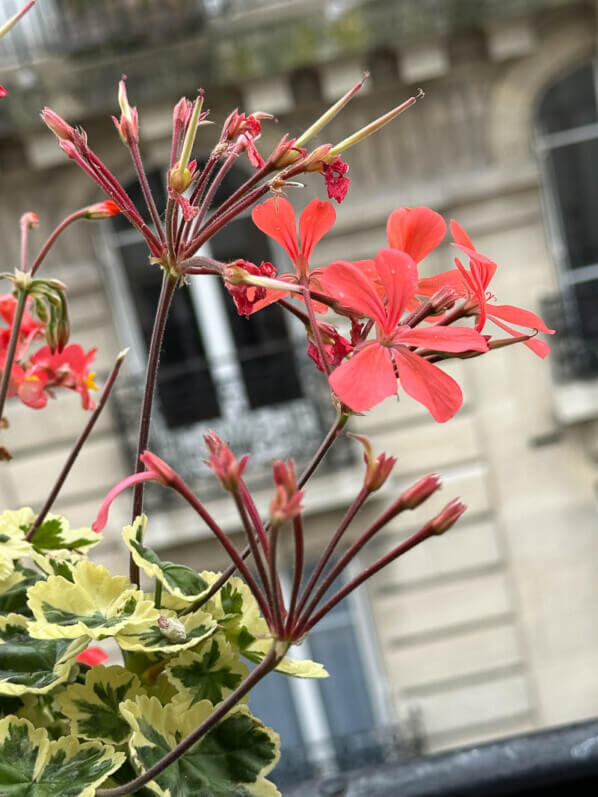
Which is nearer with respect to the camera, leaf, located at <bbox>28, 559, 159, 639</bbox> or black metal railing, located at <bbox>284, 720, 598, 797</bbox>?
leaf, located at <bbox>28, 559, 159, 639</bbox>

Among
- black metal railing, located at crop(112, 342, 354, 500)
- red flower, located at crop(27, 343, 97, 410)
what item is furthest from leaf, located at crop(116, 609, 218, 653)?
black metal railing, located at crop(112, 342, 354, 500)

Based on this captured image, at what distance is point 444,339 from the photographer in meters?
0.29

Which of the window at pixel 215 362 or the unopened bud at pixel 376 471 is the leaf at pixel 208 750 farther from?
the window at pixel 215 362

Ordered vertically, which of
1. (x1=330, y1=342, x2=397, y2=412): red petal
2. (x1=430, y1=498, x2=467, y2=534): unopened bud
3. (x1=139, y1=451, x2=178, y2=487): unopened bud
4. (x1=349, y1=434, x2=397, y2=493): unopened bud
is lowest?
(x1=430, y1=498, x2=467, y2=534): unopened bud

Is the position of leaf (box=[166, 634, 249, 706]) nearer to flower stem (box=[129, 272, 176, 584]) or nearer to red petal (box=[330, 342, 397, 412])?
flower stem (box=[129, 272, 176, 584])

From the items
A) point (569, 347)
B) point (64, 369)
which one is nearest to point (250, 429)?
point (569, 347)

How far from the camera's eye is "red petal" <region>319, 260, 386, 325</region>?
0.97 ft

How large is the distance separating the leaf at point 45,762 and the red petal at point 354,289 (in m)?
0.21

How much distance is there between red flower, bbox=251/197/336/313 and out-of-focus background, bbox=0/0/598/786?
1.96 m

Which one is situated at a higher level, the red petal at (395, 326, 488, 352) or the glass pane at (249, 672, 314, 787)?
the red petal at (395, 326, 488, 352)

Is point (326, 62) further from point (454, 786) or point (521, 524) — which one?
point (454, 786)

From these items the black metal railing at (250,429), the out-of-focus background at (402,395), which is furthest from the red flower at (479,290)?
the black metal railing at (250,429)

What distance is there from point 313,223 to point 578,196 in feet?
7.79

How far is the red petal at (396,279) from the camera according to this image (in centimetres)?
30
